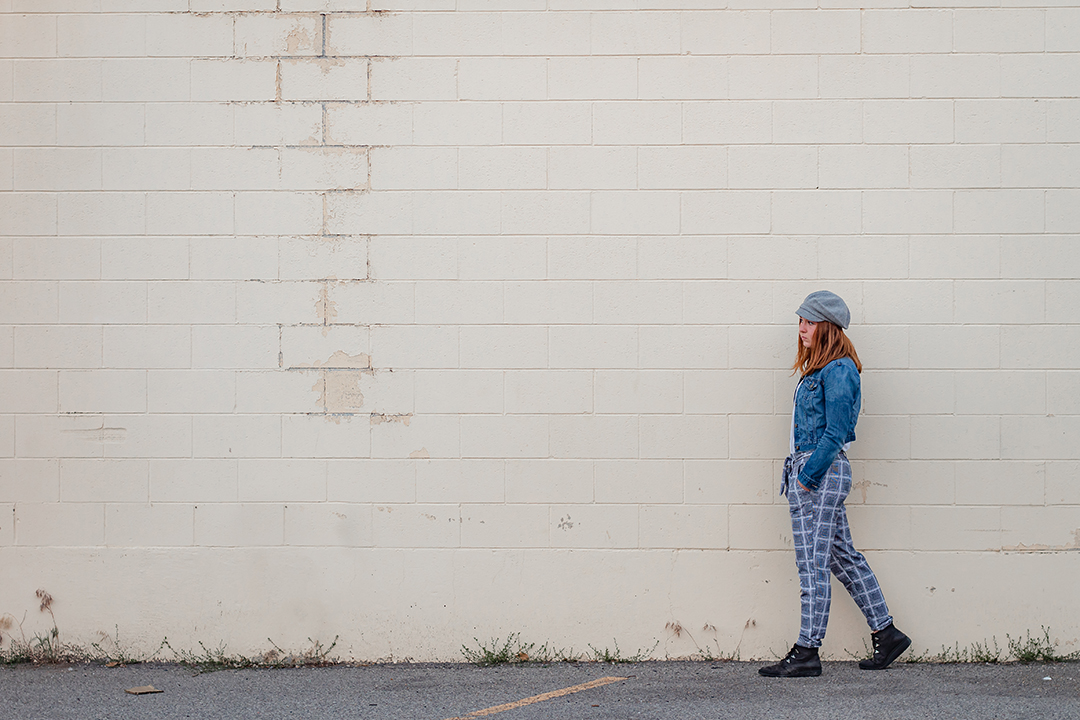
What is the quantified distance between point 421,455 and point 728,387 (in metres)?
1.96

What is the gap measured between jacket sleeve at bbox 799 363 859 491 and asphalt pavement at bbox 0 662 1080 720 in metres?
1.23

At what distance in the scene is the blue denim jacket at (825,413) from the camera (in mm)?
5320

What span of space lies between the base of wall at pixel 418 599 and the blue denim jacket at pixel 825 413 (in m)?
0.82

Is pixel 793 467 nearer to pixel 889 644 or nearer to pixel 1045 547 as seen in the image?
pixel 889 644

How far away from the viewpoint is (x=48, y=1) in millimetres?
5965

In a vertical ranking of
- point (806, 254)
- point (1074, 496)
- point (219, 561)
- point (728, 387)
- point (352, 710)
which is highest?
point (806, 254)

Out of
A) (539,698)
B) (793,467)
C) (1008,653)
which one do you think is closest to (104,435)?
(539,698)

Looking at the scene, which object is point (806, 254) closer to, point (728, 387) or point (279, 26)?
point (728, 387)

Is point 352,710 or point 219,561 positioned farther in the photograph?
point 219,561

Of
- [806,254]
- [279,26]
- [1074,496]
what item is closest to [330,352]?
[279,26]

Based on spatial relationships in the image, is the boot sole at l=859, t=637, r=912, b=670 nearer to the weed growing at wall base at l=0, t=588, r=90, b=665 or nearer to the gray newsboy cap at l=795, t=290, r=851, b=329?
the gray newsboy cap at l=795, t=290, r=851, b=329

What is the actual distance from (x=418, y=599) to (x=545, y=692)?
42.7 inches

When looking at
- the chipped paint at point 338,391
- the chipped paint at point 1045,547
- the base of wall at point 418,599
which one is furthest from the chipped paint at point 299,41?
the chipped paint at point 1045,547

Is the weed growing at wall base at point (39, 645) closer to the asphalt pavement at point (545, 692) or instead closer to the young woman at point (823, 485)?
the asphalt pavement at point (545, 692)
